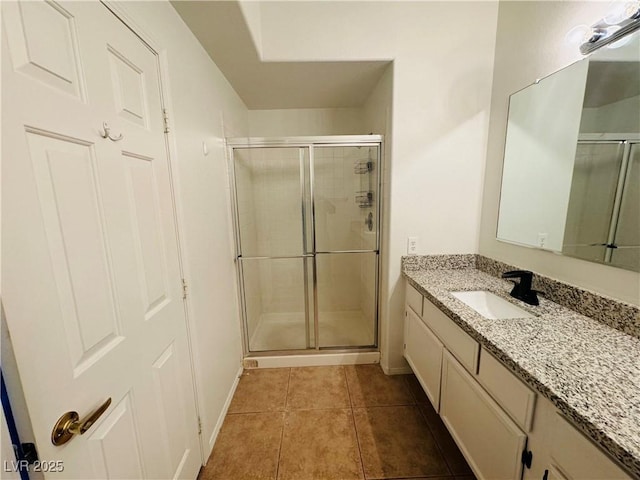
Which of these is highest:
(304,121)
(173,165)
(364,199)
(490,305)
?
(304,121)

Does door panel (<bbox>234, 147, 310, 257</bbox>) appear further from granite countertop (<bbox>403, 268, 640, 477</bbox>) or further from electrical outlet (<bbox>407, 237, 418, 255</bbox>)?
granite countertop (<bbox>403, 268, 640, 477</bbox>)

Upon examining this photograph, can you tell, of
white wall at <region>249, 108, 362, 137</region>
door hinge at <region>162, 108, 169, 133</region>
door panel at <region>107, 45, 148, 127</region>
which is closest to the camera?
door panel at <region>107, 45, 148, 127</region>

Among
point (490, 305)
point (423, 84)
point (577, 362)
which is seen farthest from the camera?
point (423, 84)

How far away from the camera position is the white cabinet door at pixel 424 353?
4.68ft

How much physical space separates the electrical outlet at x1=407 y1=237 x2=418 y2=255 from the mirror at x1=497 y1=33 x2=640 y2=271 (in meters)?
0.57

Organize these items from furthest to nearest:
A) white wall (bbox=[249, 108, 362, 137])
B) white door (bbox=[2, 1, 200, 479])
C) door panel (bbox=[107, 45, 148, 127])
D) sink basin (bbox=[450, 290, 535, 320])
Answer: white wall (bbox=[249, 108, 362, 137]), sink basin (bbox=[450, 290, 535, 320]), door panel (bbox=[107, 45, 148, 127]), white door (bbox=[2, 1, 200, 479])

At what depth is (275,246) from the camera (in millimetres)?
2580

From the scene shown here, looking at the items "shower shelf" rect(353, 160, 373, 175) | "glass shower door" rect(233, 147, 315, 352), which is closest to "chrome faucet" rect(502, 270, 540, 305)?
"shower shelf" rect(353, 160, 373, 175)

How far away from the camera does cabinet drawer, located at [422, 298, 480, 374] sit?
111 cm

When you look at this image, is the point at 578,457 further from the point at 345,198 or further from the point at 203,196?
the point at 345,198

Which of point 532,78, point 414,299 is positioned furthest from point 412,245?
point 532,78

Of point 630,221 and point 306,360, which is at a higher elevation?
point 630,221

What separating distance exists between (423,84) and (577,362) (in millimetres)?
1713

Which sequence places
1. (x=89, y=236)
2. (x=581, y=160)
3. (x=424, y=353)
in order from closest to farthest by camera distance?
1. (x=89, y=236)
2. (x=581, y=160)
3. (x=424, y=353)
